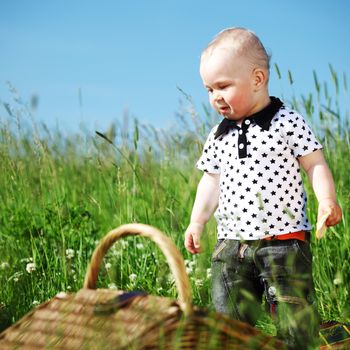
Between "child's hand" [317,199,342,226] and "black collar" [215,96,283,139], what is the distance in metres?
0.37

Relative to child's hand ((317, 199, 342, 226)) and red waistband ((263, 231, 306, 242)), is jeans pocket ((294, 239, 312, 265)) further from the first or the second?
child's hand ((317, 199, 342, 226))

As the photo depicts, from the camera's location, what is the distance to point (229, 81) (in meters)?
2.75

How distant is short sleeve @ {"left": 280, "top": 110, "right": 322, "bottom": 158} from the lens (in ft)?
9.14

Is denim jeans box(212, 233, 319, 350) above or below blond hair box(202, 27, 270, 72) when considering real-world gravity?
below

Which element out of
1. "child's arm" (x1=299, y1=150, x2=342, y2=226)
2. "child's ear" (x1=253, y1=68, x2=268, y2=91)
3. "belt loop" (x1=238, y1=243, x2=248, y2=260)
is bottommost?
"belt loop" (x1=238, y1=243, x2=248, y2=260)

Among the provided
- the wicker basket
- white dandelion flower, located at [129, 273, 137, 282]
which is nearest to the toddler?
the wicker basket

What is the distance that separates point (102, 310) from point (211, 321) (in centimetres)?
33

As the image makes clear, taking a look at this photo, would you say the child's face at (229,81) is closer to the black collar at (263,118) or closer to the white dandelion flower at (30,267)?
the black collar at (263,118)

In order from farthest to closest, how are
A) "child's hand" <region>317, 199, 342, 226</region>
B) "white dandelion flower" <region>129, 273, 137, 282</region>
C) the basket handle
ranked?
"white dandelion flower" <region>129, 273, 137, 282</region>
"child's hand" <region>317, 199, 342, 226</region>
the basket handle

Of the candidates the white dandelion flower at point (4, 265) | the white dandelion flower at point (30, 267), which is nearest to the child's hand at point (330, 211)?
the white dandelion flower at point (30, 267)

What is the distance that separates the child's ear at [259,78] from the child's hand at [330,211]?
51 cm

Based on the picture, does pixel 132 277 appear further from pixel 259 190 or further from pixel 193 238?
pixel 259 190

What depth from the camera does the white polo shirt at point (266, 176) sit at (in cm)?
276

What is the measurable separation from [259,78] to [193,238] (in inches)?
27.2
